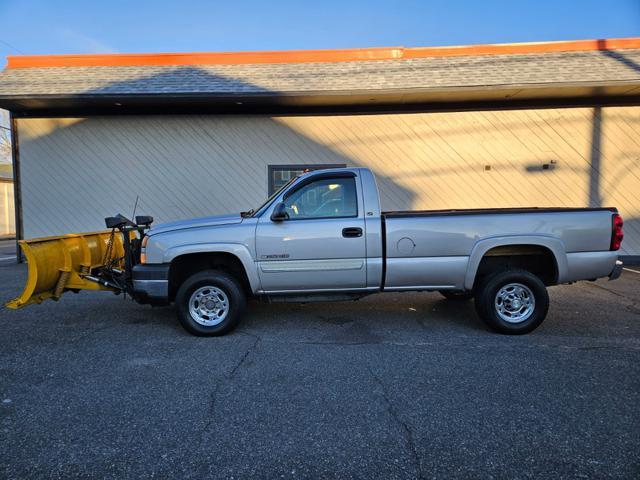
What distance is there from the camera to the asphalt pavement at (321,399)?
93.0 inches

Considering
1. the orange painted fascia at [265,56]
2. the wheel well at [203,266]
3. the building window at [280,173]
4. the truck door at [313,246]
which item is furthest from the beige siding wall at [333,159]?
the truck door at [313,246]

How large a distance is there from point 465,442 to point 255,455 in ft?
4.51

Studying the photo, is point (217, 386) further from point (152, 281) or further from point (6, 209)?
point (6, 209)

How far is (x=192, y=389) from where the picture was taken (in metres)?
3.29

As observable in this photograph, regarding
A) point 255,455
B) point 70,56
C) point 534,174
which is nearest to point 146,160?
point 70,56

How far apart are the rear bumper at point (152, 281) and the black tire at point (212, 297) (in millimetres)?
193

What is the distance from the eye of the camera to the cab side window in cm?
471

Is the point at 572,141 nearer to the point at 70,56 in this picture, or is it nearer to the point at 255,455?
the point at 255,455

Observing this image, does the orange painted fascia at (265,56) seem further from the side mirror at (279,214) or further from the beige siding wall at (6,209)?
the beige siding wall at (6,209)

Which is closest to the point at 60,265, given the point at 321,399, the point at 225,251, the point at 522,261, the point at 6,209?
the point at 225,251

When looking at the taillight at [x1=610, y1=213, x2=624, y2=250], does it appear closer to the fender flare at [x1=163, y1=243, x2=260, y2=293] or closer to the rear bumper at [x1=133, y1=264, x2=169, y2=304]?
the fender flare at [x1=163, y1=243, x2=260, y2=293]

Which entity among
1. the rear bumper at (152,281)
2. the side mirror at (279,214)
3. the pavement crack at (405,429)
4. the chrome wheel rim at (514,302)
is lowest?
the pavement crack at (405,429)

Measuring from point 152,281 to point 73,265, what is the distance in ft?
4.16

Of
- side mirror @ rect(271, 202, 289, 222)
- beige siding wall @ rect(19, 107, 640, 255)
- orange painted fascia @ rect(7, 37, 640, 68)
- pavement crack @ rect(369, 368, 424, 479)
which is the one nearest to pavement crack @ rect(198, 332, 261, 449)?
pavement crack @ rect(369, 368, 424, 479)
